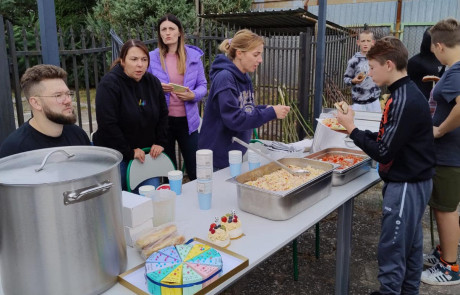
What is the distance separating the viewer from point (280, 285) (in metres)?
3.24

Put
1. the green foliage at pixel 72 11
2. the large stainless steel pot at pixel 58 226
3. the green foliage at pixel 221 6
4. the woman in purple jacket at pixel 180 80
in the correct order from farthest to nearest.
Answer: the green foliage at pixel 72 11 < the green foliage at pixel 221 6 < the woman in purple jacket at pixel 180 80 < the large stainless steel pot at pixel 58 226

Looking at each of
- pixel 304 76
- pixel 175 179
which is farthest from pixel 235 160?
pixel 304 76

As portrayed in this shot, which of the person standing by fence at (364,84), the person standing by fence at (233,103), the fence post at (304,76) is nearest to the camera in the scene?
the person standing by fence at (233,103)

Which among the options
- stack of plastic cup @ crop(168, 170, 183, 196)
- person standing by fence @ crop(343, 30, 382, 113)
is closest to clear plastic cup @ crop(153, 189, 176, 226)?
stack of plastic cup @ crop(168, 170, 183, 196)

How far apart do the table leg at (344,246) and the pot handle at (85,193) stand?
1.81 meters

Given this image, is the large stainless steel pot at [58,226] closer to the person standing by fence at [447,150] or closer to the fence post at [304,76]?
the person standing by fence at [447,150]

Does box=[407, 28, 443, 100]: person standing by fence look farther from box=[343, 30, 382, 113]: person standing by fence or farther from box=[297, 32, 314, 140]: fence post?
box=[297, 32, 314, 140]: fence post

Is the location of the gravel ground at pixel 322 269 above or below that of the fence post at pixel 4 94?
below

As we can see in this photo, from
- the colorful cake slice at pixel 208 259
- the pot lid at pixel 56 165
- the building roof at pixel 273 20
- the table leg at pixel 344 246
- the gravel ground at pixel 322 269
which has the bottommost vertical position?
the gravel ground at pixel 322 269

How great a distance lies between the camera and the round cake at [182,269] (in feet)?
4.33

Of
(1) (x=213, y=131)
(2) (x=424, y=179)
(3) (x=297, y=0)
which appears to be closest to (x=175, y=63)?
(1) (x=213, y=131)

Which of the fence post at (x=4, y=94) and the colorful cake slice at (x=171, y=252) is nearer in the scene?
the colorful cake slice at (x=171, y=252)

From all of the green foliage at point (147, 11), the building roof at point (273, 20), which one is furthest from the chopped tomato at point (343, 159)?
the green foliage at point (147, 11)

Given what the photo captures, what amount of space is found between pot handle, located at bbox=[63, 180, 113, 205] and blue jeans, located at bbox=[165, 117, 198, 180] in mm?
2464
